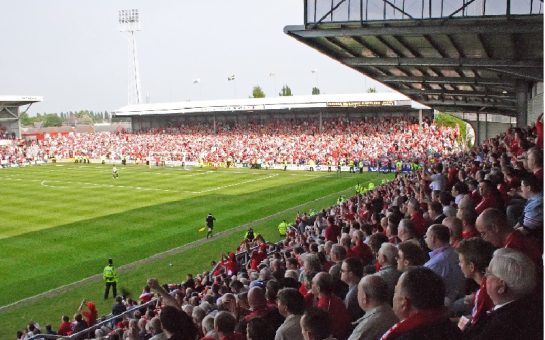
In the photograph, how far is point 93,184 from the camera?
43156mm

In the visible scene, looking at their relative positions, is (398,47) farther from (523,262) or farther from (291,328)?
(523,262)

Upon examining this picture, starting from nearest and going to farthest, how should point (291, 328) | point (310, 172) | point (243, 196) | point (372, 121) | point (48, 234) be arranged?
point (291, 328), point (48, 234), point (243, 196), point (310, 172), point (372, 121)

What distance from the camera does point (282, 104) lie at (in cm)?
6625

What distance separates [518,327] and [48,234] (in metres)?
25.0

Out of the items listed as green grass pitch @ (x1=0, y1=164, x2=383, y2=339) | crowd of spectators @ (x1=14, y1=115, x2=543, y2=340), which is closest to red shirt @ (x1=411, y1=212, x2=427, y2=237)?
crowd of spectators @ (x1=14, y1=115, x2=543, y2=340)

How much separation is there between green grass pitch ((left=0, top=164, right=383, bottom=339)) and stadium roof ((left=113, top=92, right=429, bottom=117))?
16.4 metres

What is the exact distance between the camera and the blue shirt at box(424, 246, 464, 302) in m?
4.81

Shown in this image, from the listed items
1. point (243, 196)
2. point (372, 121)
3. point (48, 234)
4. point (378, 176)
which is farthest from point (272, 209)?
point (372, 121)

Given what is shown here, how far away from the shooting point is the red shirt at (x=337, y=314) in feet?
15.9

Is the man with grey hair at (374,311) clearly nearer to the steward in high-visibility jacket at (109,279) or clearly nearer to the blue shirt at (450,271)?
the blue shirt at (450,271)

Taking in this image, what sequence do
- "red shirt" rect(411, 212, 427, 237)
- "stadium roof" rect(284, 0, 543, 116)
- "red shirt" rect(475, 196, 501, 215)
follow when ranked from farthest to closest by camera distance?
"stadium roof" rect(284, 0, 543, 116)
"red shirt" rect(411, 212, 427, 237)
"red shirt" rect(475, 196, 501, 215)

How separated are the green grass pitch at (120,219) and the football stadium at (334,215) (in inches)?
5.0

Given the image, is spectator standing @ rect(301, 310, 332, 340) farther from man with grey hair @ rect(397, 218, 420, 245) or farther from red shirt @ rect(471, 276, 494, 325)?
man with grey hair @ rect(397, 218, 420, 245)

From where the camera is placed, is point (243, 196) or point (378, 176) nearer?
point (243, 196)
